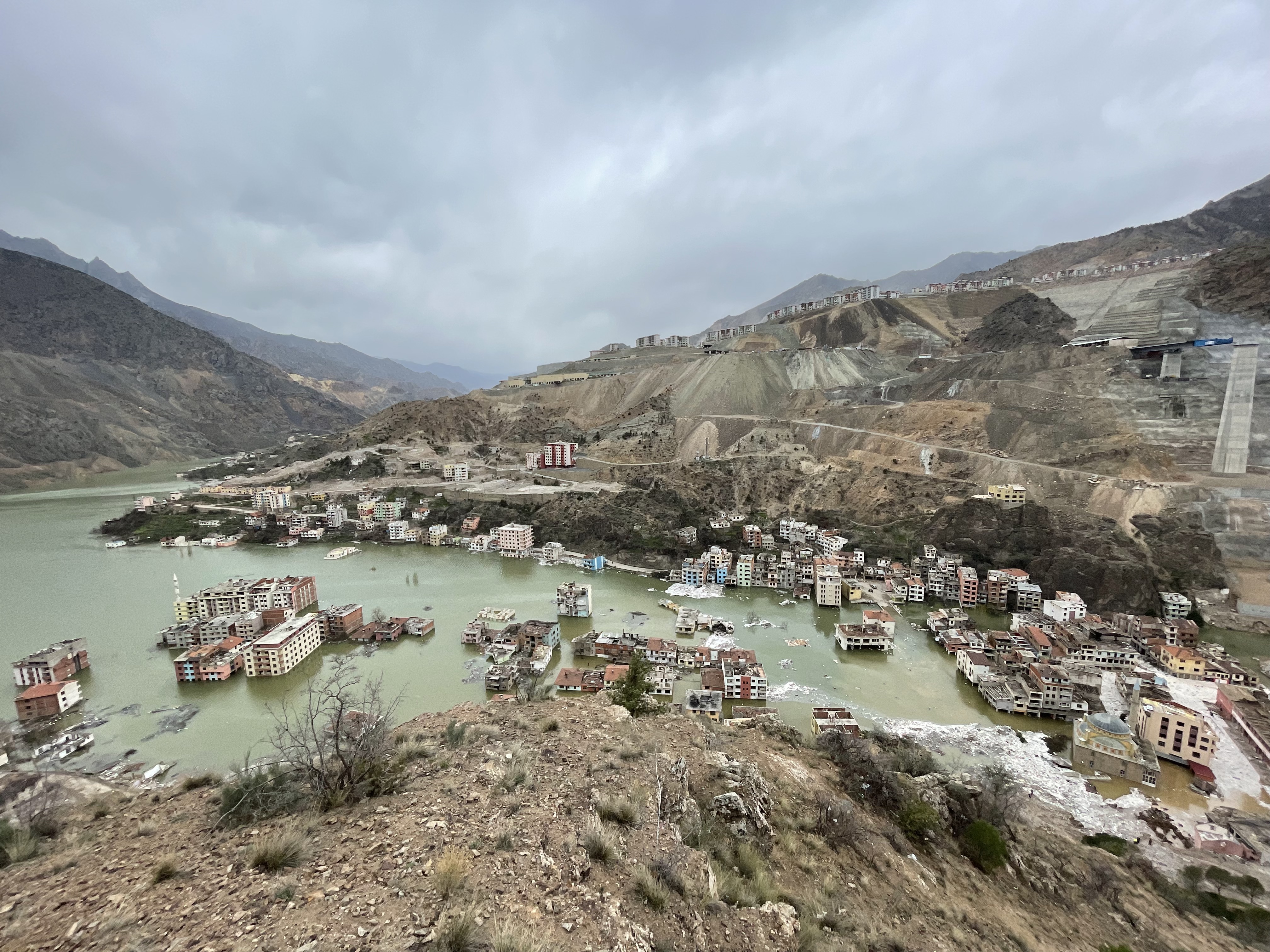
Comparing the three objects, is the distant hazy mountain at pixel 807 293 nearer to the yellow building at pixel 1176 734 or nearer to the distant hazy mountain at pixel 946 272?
the distant hazy mountain at pixel 946 272

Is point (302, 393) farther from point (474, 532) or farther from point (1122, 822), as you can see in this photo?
point (1122, 822)

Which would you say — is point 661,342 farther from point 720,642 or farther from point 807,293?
point 807,293

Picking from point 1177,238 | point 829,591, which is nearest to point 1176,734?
point 829,591

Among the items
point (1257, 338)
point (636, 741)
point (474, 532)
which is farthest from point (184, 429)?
point (1257, 338)

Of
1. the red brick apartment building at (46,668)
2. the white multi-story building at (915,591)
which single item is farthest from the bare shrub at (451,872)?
the white multi-story building at (915,591)

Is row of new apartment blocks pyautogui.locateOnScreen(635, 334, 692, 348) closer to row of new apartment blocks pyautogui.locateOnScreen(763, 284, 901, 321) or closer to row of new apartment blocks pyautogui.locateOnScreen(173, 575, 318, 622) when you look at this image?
row of new apartment blocks pyautogui.locateOnScreen(763, 284, 901, 321)

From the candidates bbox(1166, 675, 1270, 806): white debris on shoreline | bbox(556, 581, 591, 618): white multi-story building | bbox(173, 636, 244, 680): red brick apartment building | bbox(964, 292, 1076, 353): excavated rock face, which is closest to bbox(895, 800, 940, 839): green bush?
bbox(1166, 675, 1270, 806): white debris on shoreline
